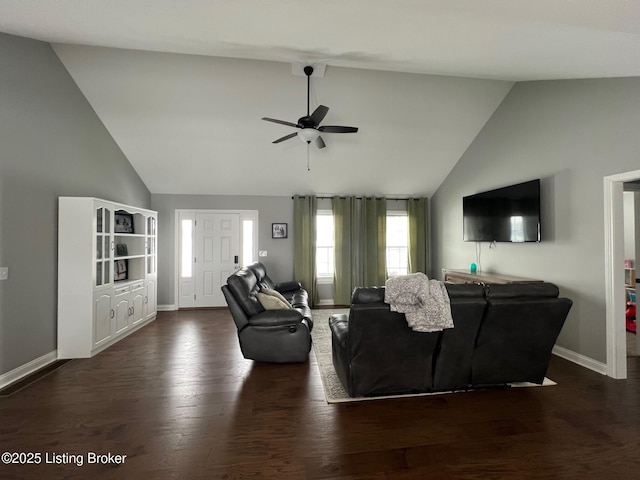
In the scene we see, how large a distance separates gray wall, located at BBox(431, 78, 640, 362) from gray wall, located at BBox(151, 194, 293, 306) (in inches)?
157

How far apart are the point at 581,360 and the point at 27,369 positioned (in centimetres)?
611

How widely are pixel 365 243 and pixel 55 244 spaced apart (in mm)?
5124

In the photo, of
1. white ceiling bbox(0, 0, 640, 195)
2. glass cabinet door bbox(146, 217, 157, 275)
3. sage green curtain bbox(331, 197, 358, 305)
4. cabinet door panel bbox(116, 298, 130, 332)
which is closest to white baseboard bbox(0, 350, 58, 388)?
cabinet door panel bbox(116, 298, 130, 332)

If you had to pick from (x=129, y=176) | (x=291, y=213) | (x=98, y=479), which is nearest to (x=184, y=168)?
(x=129, y=176)

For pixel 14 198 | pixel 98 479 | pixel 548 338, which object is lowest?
pixel 98 479

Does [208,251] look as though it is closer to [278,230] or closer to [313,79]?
[278,230]

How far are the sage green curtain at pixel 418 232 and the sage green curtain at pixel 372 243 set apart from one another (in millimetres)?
650

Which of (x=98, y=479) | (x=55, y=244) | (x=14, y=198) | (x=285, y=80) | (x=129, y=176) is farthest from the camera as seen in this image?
(x=129, y=176)

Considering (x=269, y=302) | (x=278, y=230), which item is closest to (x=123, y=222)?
(x=278, y=230)

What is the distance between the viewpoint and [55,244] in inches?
134

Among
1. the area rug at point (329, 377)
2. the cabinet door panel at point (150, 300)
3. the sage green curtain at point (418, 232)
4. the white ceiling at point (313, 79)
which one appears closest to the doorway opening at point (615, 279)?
the area rug at point (329, 377)

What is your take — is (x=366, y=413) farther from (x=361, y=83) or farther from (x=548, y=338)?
(x=361, y=83)

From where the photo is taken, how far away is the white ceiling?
193 cm

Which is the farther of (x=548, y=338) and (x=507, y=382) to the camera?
(x=507, y=382)
